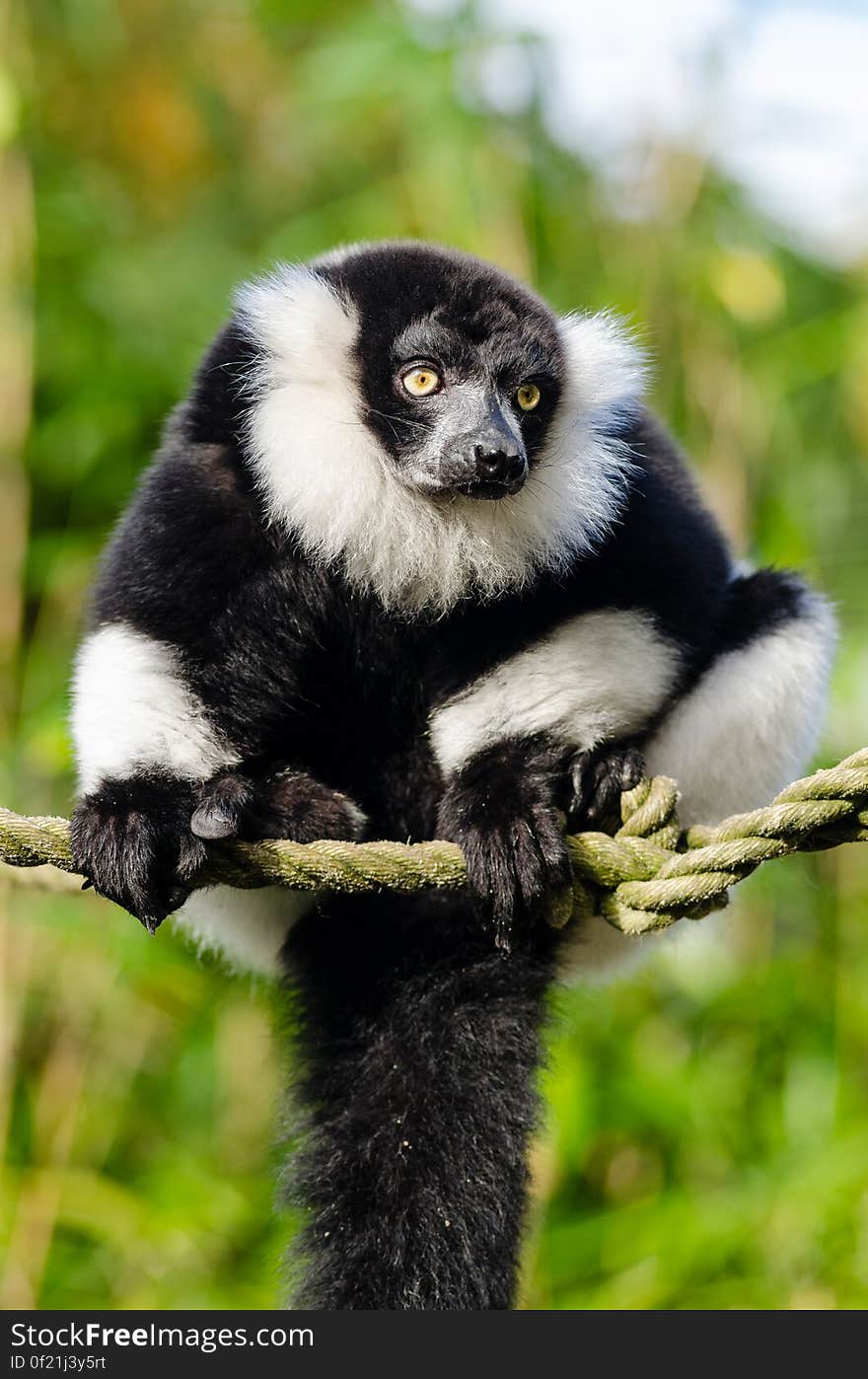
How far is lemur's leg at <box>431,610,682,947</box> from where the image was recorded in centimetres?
246

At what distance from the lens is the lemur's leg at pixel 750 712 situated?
2924 mm

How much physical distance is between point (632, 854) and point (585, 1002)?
195 cm

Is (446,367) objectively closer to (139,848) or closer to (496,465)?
(496,465)

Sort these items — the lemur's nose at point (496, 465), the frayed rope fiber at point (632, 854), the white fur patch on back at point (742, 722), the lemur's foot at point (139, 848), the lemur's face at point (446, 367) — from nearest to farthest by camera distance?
the frayed rope fiber at point (632, 854) < the lemur's foot at point (139, 848) < the lemur's nose at point (496, 465) < the lemur's face at point (446, 367) < the white fur patch on back at point (742, 722)

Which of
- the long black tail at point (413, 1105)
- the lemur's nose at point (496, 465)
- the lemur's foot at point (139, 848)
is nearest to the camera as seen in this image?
the lemur's foot at point (139, 848)

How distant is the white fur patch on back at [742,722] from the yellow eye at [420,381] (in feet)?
2.65

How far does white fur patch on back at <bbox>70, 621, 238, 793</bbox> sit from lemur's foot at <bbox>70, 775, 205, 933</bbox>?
0.08 m

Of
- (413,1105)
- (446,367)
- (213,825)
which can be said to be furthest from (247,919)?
(446,367)

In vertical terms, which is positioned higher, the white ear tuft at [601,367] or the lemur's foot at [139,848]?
the white ear tuft at [601,367]

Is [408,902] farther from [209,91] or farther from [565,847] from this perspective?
[209,91]

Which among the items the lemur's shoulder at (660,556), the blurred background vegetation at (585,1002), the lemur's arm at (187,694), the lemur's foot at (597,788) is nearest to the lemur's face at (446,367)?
the lemur's shoulder at (660,556)

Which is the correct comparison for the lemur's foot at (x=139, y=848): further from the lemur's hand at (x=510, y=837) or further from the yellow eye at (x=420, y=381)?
the yellow eye at (x=420, y=381)

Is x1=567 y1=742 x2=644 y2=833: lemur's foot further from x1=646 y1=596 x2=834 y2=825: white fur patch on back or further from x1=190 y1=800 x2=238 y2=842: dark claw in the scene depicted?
x1=190 y1=800 x2=238 y2=842: dark claw

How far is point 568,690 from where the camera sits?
8.78ft
